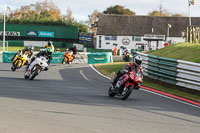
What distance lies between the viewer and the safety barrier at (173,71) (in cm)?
1548

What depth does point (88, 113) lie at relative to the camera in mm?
9977

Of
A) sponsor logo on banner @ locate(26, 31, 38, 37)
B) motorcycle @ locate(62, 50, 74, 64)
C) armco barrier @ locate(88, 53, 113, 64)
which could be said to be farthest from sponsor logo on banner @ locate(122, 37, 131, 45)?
motorcycle @ locate(62, 50, 74, 64)

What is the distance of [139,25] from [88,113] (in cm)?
6911

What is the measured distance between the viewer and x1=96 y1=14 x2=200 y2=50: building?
7649 centimetres

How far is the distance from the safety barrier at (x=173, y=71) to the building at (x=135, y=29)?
182 feet

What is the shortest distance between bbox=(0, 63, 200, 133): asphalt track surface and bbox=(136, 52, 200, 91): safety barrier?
6.33ft

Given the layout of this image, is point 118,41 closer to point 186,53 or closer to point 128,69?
point 186,53

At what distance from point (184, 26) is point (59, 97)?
67.2m

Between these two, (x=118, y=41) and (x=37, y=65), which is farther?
(x=118, y=41)

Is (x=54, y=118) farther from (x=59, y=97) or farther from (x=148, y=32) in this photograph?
(x=148, y=32)

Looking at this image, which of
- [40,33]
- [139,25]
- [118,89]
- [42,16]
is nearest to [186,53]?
[118,89]

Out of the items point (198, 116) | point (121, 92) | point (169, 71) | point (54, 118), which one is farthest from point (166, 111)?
point (169, 71)

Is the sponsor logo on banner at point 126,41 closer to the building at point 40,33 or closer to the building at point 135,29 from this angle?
the building at point 135,29

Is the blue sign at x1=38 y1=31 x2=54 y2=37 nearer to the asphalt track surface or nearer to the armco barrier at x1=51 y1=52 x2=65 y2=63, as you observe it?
the armco barrier at x1=51 y1=52 x2=65 y2=63
